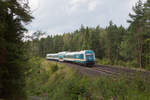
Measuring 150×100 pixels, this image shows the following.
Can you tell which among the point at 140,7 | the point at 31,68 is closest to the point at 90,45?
the point at 140,7

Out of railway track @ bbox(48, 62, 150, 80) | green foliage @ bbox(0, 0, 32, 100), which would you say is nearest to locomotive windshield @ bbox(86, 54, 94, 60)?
railway track @ bbox(48, 62, 150, 80)

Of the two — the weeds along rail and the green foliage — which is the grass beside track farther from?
the green foliage

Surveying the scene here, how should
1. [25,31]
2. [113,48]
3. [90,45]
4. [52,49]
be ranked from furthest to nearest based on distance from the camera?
1. [52,49]
2. [90,45]
3. [113,48]
4. [25,31]

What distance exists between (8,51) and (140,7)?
2899 cm

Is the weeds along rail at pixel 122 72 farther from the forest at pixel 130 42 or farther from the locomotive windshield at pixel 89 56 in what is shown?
the locomotive windshield at pixel 89 56

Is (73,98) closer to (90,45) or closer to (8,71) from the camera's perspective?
(8,71)

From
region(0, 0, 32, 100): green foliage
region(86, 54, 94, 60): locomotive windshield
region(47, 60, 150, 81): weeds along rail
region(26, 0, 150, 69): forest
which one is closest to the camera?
region(0, 0, 32, 100): green foliage

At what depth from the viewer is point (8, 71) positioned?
214 inches

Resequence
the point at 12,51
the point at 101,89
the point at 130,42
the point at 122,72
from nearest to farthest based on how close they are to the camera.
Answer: the point at 12,51
the point at 101,89
the point at 122,72
the point at 130,42

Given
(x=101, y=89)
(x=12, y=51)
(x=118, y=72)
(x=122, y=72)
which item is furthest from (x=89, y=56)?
(x=12, y=51)

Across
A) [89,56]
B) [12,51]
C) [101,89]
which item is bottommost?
[101,89]

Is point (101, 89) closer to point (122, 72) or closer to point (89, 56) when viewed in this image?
point (122, 72)

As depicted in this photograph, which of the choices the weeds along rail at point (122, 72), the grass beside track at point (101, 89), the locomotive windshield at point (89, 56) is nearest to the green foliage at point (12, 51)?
the grass beside track at point (101, 89)

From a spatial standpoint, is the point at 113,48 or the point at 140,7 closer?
the point at 140,7
